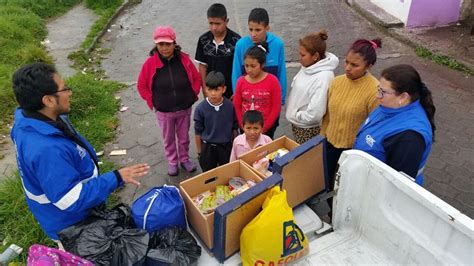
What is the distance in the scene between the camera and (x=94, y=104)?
19.7 ft

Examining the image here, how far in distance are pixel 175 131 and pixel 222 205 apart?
2457 millimetres

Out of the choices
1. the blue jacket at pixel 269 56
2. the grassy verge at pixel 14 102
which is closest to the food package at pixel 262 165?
the blue jacket at pixel 269 56

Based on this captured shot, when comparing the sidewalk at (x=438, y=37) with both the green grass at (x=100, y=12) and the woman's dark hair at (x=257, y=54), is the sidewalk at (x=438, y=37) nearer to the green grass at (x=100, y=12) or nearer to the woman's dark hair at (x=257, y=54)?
the woman's dark hair at (x=257, y=54)

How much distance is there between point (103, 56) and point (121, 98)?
228 centimetres

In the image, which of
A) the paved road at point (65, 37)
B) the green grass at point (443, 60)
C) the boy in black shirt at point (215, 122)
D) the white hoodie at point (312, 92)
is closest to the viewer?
the white hoodie at point (312, 92)

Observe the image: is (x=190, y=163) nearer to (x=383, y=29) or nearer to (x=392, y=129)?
(x=392, y=129)

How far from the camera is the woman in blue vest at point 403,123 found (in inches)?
90.4

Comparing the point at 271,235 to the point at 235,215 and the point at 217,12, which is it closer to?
the point at 235,215

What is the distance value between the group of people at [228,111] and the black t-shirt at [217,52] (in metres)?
0.01

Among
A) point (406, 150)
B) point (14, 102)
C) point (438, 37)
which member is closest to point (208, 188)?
point (406, 150)

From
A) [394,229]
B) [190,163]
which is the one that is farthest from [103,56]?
[394,229]

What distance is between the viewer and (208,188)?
2.71m

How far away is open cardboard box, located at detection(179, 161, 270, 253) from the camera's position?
2.12 metres

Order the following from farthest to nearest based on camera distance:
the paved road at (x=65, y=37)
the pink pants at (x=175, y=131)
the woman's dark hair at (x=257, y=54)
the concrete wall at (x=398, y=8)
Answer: the concrete wall at (x=398, y=8), the paved road at (x=65, y=37), the pink pants at (x=175, y=131), the woman's dark hair at (x=257, y=54)
